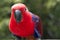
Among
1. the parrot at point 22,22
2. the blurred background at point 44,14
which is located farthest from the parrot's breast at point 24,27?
the blurred background at point 44,14

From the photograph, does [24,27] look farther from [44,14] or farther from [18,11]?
[44,14]

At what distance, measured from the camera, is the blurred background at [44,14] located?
58.7 inches

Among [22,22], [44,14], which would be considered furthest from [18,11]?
[44,14]

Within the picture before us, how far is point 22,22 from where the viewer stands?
2.94 feet

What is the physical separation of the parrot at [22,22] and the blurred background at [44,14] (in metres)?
0.44

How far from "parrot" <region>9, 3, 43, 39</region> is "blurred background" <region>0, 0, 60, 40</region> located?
44 centimetres

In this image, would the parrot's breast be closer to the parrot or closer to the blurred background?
the parrot

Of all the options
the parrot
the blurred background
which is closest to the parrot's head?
the parrot

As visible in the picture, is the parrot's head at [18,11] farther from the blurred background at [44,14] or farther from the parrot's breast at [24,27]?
the blurred background at [44,14]

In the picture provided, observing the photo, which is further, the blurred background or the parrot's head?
the blurred background

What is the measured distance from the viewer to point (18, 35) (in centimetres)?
97

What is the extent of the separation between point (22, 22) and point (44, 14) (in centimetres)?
82

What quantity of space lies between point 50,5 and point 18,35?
608mm

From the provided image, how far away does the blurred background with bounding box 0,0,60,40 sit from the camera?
149 cm
